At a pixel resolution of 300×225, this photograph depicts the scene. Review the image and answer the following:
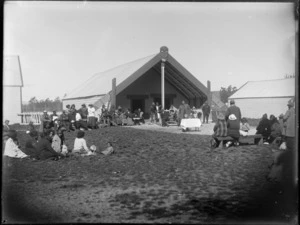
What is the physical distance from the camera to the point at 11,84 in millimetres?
6984

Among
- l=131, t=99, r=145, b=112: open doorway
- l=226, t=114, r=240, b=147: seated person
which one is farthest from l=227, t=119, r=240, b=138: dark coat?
l=131, t=99, r=145, b=112: open doorway

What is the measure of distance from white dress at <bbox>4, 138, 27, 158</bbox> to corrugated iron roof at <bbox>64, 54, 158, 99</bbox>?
28.7ft

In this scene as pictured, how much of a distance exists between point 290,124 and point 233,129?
2.05 m

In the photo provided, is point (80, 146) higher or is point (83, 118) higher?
point (83, 118)

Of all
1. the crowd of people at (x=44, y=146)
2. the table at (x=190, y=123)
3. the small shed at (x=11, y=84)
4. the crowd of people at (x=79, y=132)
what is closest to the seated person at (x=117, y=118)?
the table at (x=190, y=123)

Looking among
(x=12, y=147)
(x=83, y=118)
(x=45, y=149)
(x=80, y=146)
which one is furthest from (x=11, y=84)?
(x=83, y=118)

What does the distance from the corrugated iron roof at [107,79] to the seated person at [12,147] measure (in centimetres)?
857

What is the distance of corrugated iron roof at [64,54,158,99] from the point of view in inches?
684

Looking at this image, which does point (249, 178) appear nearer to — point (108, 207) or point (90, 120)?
point (108, 207)

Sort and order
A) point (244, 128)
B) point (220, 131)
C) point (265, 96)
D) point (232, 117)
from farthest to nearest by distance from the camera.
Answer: point (265, 96)
point (244, 128)
point (232, 117)
point (220, 131)

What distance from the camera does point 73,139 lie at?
28.8 ft

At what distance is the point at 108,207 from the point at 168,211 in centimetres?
106

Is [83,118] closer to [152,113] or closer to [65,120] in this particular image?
[65,120]

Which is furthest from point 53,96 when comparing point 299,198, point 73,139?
point 299,198
